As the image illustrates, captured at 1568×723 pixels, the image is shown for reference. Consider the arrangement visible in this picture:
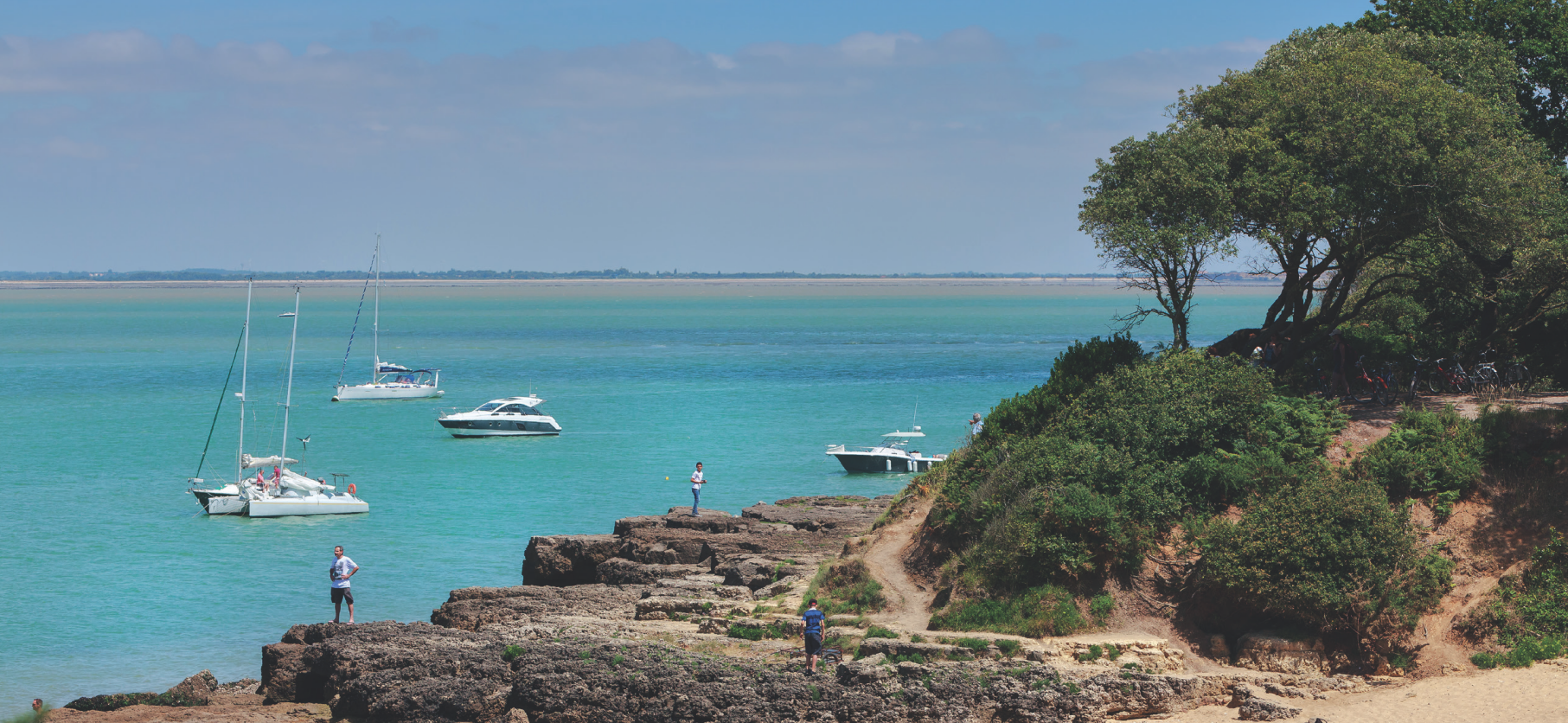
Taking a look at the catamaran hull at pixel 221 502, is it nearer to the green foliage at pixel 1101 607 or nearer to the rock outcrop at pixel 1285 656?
the green foliage at pixel 1101 607

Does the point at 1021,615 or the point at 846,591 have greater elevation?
the point at 1021,615

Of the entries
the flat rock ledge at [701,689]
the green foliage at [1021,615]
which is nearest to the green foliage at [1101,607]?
the green foliage at [1021,615]

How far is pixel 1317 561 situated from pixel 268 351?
136m

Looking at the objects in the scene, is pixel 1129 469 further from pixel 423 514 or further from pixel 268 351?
pixel 268 351

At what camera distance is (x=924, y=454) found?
58.3 m

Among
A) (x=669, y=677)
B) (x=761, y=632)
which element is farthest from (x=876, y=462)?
(x=669, y=677)

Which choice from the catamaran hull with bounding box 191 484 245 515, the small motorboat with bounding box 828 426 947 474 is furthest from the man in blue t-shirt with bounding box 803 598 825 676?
the small motorboat with bounding box 828 426 947 474

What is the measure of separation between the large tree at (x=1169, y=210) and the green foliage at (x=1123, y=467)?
1930 millimetres

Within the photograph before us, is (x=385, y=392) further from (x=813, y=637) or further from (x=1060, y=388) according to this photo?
(x=813, y=637)


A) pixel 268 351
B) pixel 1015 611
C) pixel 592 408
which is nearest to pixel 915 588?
pixel 1015 611

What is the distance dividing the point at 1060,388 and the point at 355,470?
128 ft

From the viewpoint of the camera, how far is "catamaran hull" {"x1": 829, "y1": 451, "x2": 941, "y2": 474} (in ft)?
178

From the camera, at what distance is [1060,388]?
27.5 m

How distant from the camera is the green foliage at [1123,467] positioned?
22.5 meters
